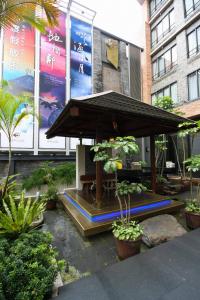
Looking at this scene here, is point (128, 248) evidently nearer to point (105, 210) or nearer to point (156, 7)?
point (105, 210)

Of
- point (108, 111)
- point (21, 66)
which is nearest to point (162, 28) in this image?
point (21, 66)

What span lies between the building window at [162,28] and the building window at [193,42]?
2367mm

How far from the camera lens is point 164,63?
13.3 meters

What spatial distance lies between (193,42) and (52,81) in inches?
372

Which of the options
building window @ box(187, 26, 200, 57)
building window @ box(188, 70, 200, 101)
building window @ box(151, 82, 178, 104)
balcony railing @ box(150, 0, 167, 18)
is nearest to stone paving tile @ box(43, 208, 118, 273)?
building window @ box(188, 70, 200, 101)

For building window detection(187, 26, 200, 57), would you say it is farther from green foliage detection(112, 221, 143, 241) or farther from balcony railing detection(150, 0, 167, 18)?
green foliage detection(112, 221, 143, 241)

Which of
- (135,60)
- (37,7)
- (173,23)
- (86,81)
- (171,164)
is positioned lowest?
(171,164)

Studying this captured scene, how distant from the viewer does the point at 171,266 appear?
244 centimetres

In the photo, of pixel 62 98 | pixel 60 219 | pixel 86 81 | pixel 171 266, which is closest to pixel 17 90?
pixel 62 98

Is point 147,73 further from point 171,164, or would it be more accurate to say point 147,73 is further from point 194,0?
point 171,164

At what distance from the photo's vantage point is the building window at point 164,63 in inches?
490

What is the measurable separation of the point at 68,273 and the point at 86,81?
11405 mm

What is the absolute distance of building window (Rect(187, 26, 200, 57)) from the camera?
34.3ft

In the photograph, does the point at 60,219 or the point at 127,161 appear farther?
the point at 127,161
